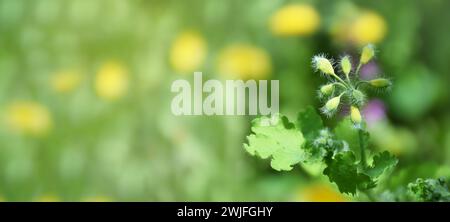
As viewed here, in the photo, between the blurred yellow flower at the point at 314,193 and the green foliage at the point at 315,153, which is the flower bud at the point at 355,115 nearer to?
the green foliage at the point at 315,153

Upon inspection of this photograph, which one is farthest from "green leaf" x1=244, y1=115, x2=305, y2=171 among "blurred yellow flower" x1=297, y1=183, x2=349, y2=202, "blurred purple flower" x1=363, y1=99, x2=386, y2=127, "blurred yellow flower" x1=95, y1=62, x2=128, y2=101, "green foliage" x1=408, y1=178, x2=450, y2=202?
"blurred yellow flower" x1=95, y1=62, x2=128, y2=101

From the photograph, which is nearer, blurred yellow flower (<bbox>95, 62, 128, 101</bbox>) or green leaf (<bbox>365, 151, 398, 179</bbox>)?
green leaf (<bbox>365, 151, 398, 179</bbox>)

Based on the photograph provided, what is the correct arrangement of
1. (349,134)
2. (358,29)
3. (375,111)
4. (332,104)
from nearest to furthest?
1. (332,104)
2. (349,134)
3. (375,111)
4. (358,29)

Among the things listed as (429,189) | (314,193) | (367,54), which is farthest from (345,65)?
(314,193)

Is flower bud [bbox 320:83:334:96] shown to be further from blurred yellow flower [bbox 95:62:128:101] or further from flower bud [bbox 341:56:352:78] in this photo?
blurred yellow flower [bbox 95:62:128:101]

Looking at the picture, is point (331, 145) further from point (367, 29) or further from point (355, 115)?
A: point (367, 29)

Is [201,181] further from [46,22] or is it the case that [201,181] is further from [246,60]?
[46,22]
